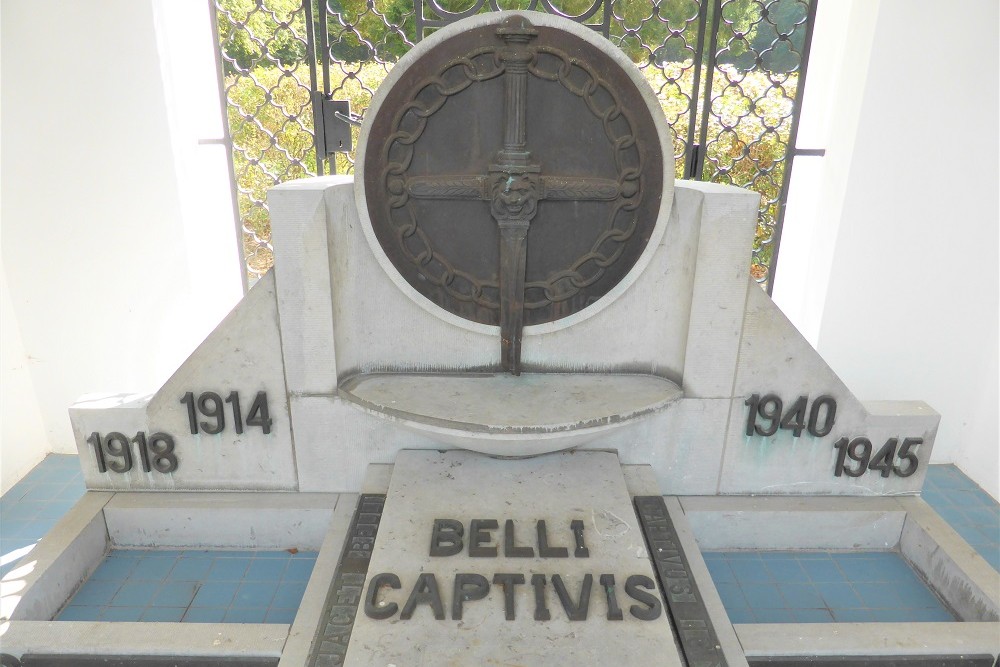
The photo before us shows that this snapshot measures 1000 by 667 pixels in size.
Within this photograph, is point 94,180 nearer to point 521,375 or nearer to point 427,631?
point 521,375

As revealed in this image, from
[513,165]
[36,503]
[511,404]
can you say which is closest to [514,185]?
[513,165]

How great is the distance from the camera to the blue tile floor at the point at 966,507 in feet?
13.4

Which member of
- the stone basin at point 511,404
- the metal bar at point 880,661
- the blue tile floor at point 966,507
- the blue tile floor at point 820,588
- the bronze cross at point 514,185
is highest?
the bronze cross at point 514,185

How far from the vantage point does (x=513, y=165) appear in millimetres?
3033

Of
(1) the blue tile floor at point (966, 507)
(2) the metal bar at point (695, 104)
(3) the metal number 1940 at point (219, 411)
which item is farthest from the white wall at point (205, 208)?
(3) the metal number 1940 at point (219, 411)

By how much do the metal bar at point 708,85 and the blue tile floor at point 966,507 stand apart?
109 inches

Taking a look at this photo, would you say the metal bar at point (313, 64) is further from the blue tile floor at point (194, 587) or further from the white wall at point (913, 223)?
the white wall at point (913, 223)

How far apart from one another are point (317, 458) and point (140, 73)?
9.56ft

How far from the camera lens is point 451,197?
10.3ft

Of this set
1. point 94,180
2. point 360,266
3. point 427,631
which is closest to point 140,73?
point 94,180

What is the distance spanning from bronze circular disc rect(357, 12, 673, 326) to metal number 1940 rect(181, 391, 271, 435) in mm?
1010

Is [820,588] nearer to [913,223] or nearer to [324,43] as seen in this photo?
[913,223]

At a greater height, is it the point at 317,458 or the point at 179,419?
the point at 179,419

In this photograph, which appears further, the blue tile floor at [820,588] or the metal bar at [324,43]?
the metal bar at [324,43]
